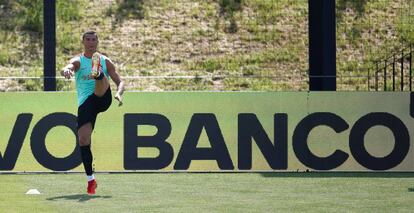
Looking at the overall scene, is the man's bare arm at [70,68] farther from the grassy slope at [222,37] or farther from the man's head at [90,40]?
the grassy slope at [222,37]

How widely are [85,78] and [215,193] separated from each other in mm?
2069

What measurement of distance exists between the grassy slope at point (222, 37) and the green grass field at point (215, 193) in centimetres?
1132

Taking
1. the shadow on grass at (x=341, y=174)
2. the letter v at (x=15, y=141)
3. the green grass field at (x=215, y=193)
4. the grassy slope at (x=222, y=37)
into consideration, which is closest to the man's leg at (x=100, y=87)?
the green grass field at (x=215, y=193)

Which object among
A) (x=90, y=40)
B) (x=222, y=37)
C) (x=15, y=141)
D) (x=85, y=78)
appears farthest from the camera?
(x=222, y=37)

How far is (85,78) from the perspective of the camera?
14.4 metres

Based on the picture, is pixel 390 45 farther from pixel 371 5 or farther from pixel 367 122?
pixel 367 122

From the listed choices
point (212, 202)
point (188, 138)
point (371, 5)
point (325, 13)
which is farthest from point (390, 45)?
point (212, 202)

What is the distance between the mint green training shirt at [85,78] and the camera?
47.3 feet

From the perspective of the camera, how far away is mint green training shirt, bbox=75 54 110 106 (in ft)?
47.3

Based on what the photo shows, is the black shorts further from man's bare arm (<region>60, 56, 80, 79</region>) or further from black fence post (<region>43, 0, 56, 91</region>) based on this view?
black fence post (<region>43, 0, 56, 91</region>)

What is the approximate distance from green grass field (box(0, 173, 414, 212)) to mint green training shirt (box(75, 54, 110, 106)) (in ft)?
3.90

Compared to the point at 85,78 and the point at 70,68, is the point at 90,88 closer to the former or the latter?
the point at 85,78

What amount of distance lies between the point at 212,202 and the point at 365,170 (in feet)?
18.6

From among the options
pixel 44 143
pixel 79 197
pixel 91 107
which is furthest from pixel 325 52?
pixel 79 197
